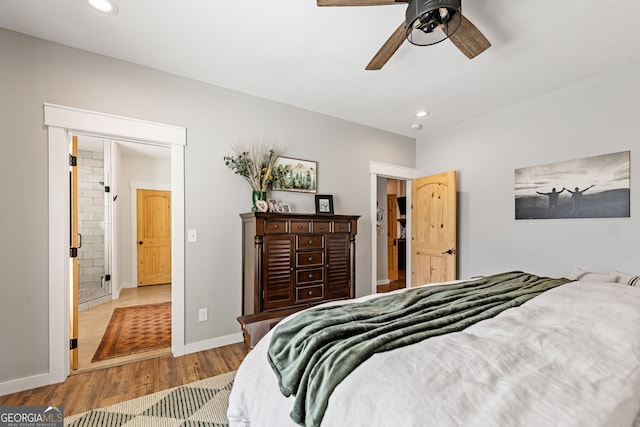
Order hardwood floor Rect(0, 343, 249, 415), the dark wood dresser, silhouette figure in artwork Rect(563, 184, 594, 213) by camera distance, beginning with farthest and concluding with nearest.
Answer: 1. silhouette figure in artwork Rect(563, 184, 594, 213)
2. the dark wood dresser
3. hardwood floor Rect(0, 343, 249, 415)

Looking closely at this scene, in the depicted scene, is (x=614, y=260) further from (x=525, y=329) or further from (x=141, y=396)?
(x=141, y=396)

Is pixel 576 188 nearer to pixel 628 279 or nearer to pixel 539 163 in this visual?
pixel 539 163

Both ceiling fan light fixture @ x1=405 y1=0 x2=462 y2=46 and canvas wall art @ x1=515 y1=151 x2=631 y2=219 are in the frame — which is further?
canvas wall art @ x1=515 y1=151 x2=631 y2=219

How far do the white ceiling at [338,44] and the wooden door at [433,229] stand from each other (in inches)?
46.9

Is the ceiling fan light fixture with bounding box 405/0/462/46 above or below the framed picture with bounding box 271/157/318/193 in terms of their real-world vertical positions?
above

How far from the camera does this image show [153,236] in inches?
236

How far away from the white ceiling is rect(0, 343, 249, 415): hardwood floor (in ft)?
8.72

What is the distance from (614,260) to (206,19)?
395 centimetres

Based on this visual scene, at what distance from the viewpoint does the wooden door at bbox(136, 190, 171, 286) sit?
5805 mm

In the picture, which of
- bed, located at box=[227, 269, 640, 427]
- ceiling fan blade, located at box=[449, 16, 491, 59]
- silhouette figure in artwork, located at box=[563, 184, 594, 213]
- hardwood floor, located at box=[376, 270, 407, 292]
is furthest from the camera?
hardwood floor, located at box=[376, 270, 407, 292]

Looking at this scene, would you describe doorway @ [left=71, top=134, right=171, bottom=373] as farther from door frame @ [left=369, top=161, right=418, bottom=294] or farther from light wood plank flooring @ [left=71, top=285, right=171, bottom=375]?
door frame @ [left=369, top=161, right=418, bottom=294]

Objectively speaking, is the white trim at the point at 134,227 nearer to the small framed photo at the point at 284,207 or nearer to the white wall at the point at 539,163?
the small framed photo at the point at 284,207

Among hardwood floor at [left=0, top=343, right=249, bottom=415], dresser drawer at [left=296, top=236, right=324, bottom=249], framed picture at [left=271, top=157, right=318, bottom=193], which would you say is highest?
framed picture at [left=271, top=157, right=318, bottom=193]

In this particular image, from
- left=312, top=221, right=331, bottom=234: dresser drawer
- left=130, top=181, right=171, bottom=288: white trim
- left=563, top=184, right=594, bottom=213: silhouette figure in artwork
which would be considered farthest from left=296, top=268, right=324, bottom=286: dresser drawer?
left=130, top=181, right=171, bottom=288: white trim
